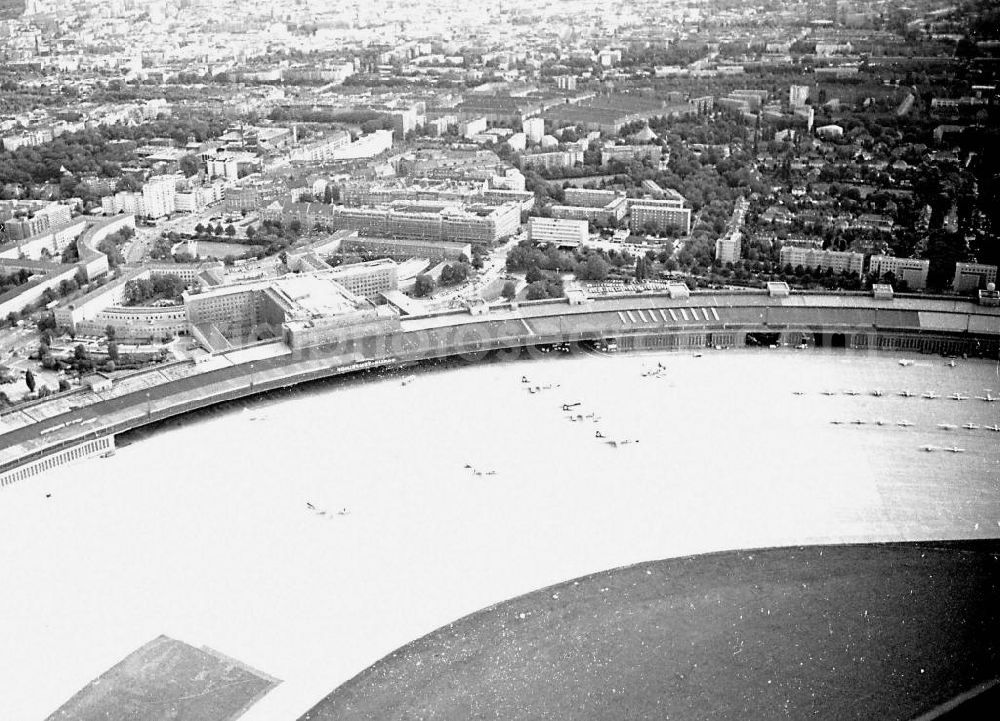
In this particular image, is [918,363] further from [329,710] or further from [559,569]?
[329,710]

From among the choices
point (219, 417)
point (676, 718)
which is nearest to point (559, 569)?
point (676, 718)

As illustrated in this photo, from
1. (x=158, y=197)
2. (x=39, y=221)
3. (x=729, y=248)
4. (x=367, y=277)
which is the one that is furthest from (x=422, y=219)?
(x=39, y=221)

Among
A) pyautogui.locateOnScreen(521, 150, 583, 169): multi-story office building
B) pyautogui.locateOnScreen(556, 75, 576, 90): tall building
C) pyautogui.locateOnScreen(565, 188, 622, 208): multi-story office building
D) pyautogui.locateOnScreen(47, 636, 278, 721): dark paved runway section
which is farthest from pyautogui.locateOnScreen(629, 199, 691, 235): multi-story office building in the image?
pyautogui.locateOnScreen(47, 636, 278, 721): dark paved runway section

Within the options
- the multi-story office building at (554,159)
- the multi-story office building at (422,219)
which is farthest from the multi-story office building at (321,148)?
the multi-story office building at (422,219)

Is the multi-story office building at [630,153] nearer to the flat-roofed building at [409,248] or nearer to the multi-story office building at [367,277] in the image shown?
the flat-roofed building at [409,248]

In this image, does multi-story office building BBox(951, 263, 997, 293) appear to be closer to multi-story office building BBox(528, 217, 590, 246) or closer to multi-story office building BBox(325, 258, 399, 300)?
multi-story office building BBox(528, 217, 590, 246)

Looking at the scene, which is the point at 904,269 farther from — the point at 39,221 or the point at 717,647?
the point at 39,221

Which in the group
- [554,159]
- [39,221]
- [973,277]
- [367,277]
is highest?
[973,277]
